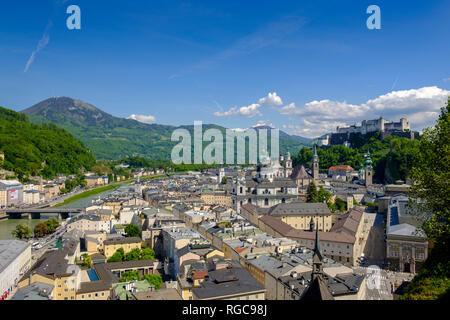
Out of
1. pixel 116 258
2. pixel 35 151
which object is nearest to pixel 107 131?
pixel 35 151

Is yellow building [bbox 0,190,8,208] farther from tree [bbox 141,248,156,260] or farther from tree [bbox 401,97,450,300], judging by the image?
tree [bbox 401,97,450,300]

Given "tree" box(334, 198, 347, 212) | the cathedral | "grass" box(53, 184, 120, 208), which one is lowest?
"grass" box(53, 184, 120, 208)

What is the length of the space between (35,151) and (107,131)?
108025mm

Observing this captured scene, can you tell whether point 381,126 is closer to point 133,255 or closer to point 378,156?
point 378,156

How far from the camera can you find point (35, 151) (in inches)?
2377

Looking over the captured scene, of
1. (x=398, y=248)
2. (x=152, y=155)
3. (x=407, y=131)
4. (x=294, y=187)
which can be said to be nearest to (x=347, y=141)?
(x=407, y=131)

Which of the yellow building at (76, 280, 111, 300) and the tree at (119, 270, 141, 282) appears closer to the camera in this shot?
the yellow building at (76, 280, 111, 300)

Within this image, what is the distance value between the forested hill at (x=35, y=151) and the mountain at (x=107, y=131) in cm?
5418

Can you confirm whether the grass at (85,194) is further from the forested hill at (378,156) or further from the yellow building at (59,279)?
the forested hill at (378,156)

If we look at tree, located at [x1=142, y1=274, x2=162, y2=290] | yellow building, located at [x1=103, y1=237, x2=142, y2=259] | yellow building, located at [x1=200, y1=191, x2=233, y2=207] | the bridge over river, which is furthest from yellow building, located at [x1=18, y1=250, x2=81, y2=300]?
yellow building, located at [x1=200, y1=191, x2=233, y2=207]

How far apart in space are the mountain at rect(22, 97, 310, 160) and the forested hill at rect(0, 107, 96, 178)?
178 feet

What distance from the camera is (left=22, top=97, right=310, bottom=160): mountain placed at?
13850 centimetres

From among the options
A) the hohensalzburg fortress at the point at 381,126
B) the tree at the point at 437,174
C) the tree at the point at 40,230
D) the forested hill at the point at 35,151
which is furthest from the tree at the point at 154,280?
the hohensalzburg fortress at the point at 381,126
